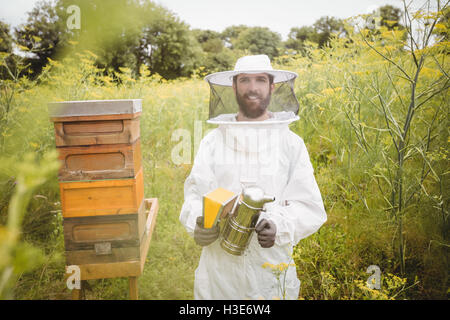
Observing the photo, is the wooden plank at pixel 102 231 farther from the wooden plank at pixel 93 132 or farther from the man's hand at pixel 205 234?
the man's hand at pixel 205 234

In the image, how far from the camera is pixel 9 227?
0.48m

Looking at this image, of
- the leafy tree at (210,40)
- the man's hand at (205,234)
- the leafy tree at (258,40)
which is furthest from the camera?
the leafy tree at (210,40)

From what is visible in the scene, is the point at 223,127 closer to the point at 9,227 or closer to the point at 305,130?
the point at 9,227

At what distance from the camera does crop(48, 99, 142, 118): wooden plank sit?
1792mm

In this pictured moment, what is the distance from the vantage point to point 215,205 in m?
1.20

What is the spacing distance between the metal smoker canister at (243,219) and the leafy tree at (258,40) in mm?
6454

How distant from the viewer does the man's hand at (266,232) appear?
1398mm

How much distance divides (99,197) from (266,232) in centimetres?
129

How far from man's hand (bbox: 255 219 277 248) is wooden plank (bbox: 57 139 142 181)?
106 cm

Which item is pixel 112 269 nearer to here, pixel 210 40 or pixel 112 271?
pixel 112 271

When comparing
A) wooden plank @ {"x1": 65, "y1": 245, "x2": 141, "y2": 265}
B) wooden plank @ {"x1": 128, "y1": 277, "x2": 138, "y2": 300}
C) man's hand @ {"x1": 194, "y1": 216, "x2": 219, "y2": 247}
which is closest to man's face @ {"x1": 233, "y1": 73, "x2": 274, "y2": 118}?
man's hand @ {"x1": 194, "y1": 216, "x2": 219, "y2": 247}

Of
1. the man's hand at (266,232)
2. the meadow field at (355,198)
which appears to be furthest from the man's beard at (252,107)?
the meadow field at (355,198)

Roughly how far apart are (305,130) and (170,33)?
11.4ft

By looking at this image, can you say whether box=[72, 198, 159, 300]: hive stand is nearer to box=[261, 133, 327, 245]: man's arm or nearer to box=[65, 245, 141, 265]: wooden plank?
box=[65, 245, 141, 265]: wooden plank
